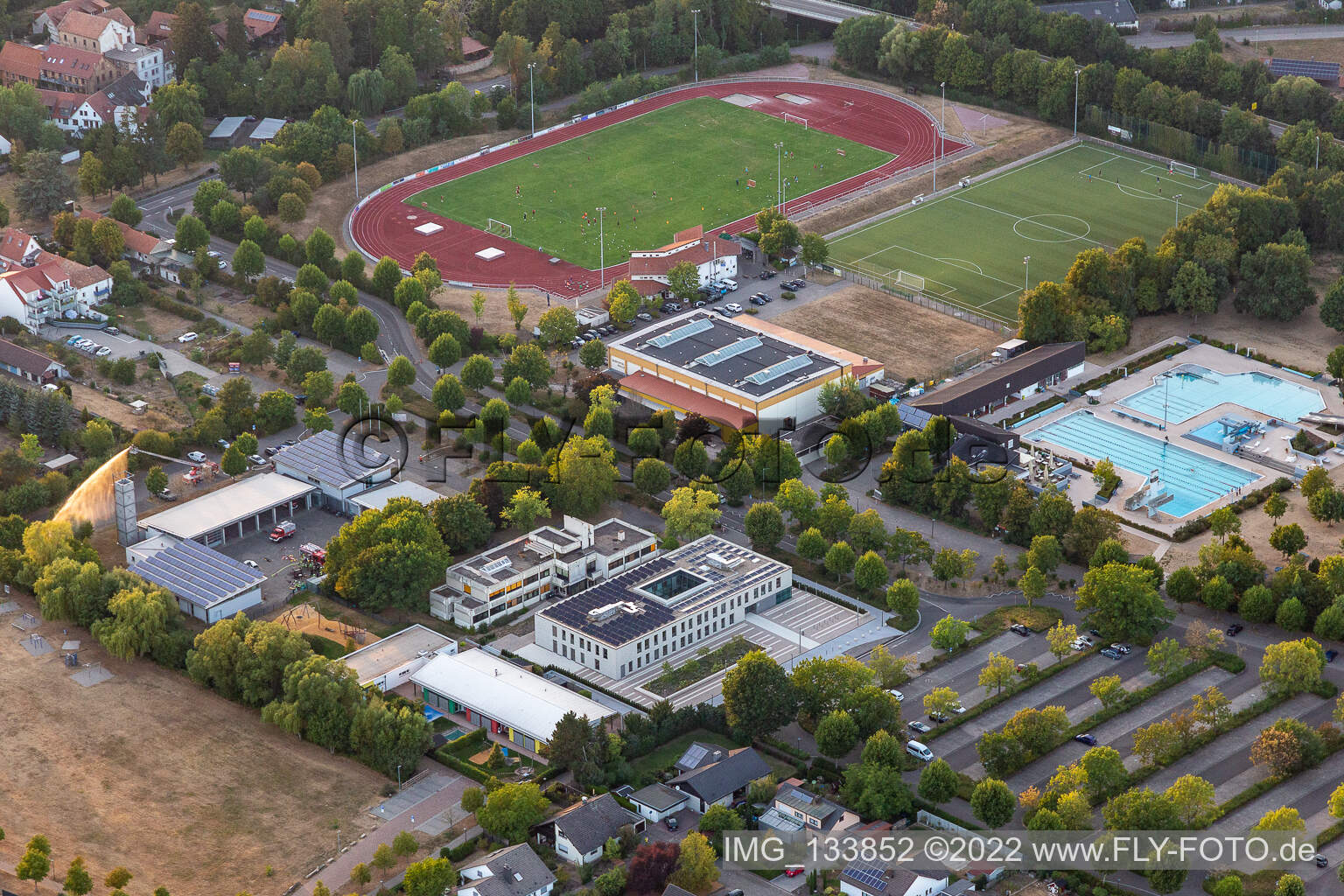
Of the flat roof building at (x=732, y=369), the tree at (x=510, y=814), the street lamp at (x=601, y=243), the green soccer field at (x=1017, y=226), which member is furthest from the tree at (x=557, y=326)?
the tree at (x=510, y=814)

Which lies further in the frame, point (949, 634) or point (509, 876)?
point (949, 634)

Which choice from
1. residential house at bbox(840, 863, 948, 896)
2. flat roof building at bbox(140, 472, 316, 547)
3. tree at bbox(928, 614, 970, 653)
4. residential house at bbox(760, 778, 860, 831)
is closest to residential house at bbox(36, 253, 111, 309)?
flat roof building at bbox(140, 472, 316, 547)

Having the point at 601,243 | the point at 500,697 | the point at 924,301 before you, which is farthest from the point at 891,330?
the point at 500,697

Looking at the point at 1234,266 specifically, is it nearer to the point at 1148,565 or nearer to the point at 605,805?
the point at 1148,565

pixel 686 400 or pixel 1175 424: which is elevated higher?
pixel 686 400

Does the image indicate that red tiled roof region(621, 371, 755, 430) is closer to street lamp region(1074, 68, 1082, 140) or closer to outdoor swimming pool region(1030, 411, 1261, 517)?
outdoor swimming pool region(1030, 411, 1261, 517)

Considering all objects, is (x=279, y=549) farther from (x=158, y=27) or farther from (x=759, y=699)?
(x=158, y=27)
